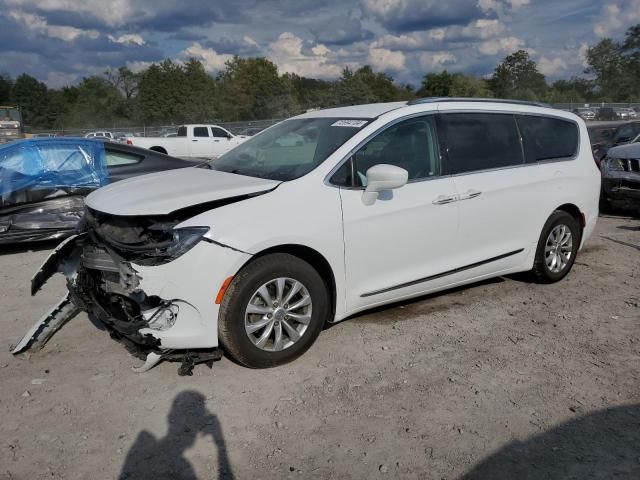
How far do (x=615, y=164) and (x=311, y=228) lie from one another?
7.36 m

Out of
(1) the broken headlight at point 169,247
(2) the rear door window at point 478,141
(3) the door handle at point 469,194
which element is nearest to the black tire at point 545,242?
(2) the rear door window at point 478,141

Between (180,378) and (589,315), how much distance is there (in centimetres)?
351

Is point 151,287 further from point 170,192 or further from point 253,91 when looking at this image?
point 253,91

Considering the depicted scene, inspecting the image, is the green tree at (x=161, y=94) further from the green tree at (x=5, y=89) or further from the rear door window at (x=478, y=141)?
the rear door window at (x=478, y=141)

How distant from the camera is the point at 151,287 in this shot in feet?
11.8

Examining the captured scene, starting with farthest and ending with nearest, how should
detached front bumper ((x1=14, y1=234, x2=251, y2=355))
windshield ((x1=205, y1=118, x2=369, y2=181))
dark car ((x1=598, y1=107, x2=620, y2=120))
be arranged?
dark car ((x1=598, y1=107, x2=620, y2=120)), windshield ((x1=205, y1=118, x2=369, y2=181)), detached front bumper ((x1=14, y1=234, x2=251, y2=355))

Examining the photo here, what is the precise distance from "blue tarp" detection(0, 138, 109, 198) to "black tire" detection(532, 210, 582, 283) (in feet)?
17.5

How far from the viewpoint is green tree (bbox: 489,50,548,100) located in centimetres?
6875

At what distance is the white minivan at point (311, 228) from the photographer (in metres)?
3.66

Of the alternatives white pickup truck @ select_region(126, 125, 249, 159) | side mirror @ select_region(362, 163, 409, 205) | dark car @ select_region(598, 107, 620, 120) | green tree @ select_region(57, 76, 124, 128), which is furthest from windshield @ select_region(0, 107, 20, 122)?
side mirror @ select_region(362, 163, 409, 205)

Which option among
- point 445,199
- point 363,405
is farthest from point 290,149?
point 363,405

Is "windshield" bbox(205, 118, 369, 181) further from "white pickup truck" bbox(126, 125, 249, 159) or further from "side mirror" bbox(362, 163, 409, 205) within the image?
"white pickup truck" bbox(126, 125, 249, 159)

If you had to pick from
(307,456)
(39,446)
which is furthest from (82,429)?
(307,456)

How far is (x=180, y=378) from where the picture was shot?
393 cm
